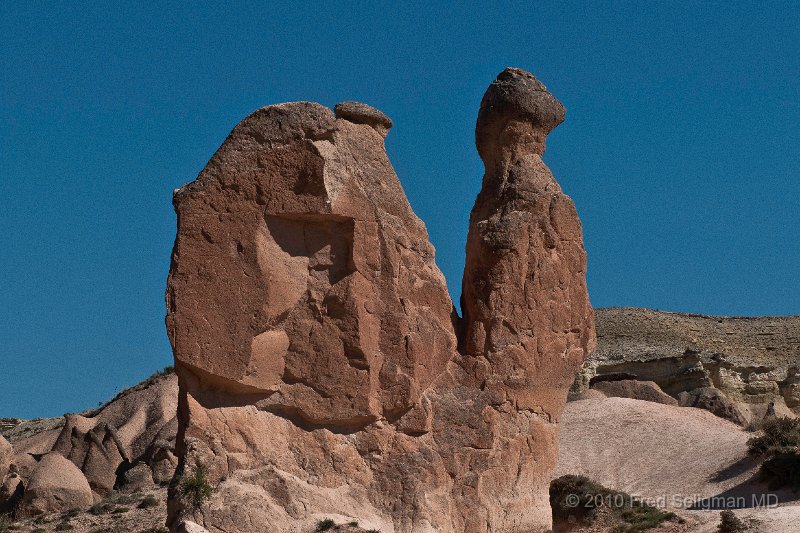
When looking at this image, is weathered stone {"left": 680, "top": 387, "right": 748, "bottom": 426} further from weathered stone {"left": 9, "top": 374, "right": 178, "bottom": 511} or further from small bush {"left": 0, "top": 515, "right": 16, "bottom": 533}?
small bush {"left": 0, "top": 515, "right": 16, "bottom": 533}

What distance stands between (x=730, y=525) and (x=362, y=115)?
286 inches

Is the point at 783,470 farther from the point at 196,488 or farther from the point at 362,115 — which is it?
the point at 196,488

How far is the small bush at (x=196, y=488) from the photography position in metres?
14.8

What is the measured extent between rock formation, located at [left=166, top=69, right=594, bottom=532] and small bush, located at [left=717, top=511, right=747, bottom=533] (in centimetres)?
246

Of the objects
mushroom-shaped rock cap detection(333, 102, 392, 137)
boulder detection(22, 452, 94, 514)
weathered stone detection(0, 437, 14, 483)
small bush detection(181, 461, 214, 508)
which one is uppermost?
mushroom-shaped rock cap detection(333, 102, 392, 137)

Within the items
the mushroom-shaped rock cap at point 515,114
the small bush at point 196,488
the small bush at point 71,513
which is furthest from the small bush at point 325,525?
the small bush at point 71,513

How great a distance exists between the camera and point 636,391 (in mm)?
34375

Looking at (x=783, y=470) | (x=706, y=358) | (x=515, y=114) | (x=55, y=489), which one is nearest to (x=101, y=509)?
(x=55, y=489)

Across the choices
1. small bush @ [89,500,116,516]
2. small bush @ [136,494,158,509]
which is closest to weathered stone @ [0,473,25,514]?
small bush @ [89,500,116,516]

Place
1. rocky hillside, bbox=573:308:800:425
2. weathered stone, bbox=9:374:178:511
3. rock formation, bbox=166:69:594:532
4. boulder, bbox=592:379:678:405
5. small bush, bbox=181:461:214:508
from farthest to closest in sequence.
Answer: rocky hillside, bbox=573:308:800:425
boulder, bbox=592:379:678:405
weathered stone, bbox=9:374:178:511
rock formation, bbox=166:69:594:532
small bush, bbox=181:461:214:508

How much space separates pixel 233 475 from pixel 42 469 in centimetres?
1249

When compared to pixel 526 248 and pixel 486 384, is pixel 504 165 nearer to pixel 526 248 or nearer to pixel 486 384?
pixel 526 248

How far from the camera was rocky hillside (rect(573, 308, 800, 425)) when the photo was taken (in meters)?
38.0

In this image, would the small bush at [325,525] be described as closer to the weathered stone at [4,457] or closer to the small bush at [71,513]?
the small bush at [71,513]
